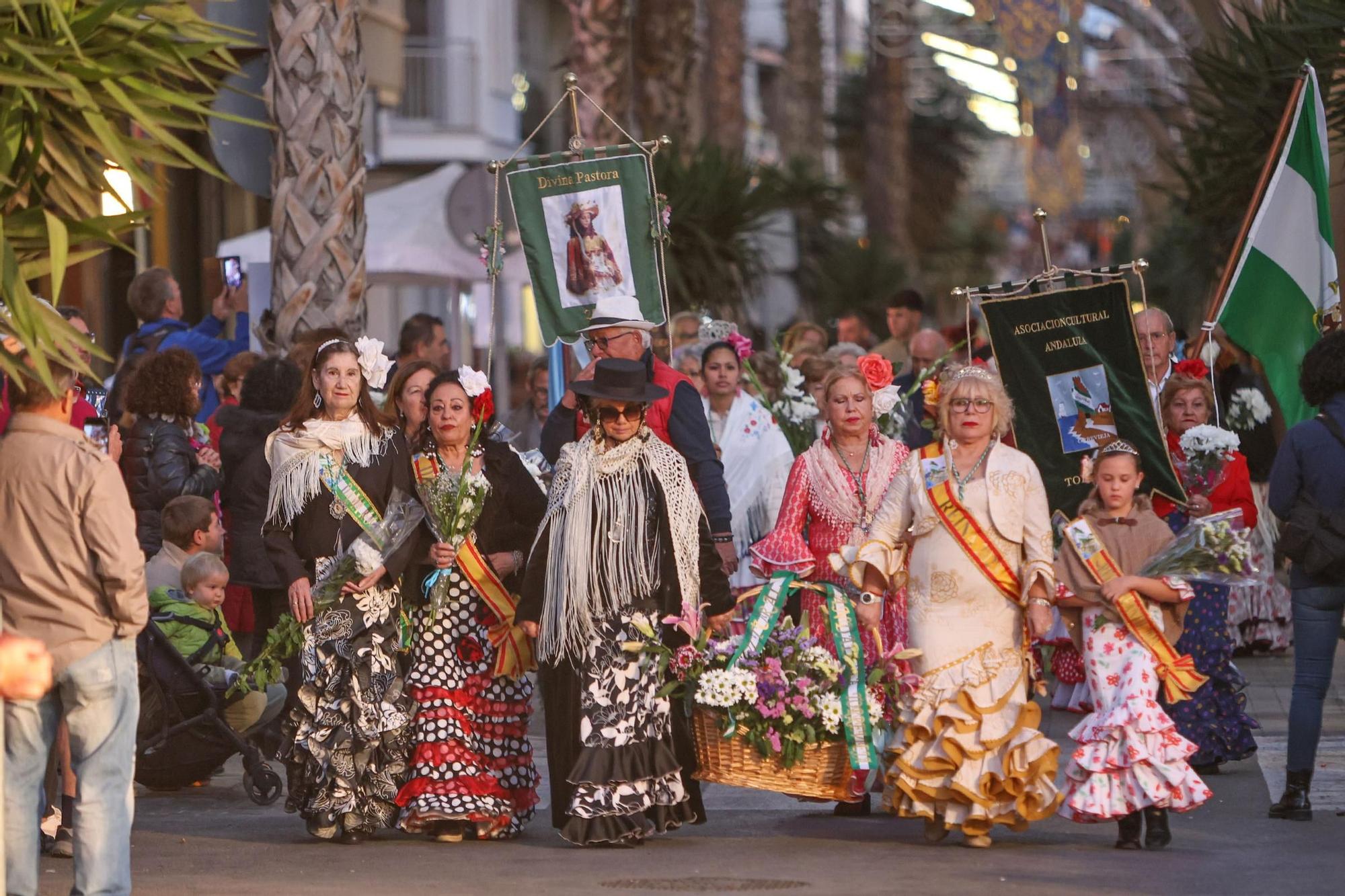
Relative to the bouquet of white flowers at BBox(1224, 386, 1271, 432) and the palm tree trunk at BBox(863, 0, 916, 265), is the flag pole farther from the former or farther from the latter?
the palm tree trunk at BBox(863, 0, 916, 265)

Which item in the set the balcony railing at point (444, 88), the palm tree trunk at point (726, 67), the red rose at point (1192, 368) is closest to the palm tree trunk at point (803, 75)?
the palm tree trunk at point (726, 67)

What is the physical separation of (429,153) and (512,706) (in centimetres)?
2982

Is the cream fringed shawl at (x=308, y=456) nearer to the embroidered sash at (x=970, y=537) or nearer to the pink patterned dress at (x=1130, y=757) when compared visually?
the embroidered sash at (x=970, y=537)

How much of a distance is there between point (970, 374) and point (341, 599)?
2636 millimetres

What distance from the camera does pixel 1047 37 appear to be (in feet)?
92.6

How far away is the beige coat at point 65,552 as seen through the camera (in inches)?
272

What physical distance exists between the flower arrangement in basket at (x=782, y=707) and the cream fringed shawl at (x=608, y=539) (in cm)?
20

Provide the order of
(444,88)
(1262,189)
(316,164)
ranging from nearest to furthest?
(1262,189) → (316,164) → (444,88)

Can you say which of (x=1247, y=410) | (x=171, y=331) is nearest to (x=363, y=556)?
(x=171, y=331)

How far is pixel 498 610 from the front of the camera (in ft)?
29.5

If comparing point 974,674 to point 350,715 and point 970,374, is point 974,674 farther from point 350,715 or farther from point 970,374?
point 350,715

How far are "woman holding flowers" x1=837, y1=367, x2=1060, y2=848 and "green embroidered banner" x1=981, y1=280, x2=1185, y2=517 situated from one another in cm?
150

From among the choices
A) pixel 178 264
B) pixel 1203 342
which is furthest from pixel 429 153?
pixel 1203 342

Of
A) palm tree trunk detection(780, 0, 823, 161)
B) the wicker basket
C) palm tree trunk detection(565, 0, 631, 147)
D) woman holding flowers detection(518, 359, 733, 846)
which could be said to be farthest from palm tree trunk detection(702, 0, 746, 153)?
the wicker basket
